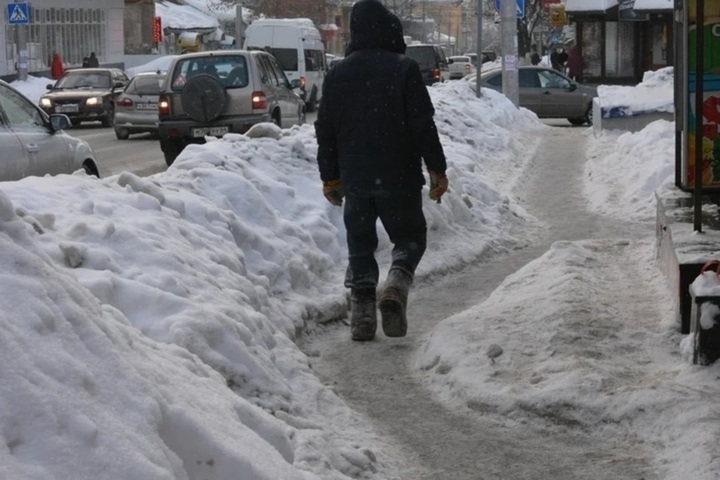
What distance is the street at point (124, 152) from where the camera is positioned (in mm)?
19781

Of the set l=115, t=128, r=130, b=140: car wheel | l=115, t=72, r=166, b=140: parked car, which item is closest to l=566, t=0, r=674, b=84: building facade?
l=115, t=72, r=166, b=140: parked car

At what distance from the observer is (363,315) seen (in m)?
7.56

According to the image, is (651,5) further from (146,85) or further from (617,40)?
(146,85)

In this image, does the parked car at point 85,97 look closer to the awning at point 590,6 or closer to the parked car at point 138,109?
the parked car at point 138,109

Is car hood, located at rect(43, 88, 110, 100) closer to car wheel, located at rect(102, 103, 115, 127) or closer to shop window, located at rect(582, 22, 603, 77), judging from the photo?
car wheel, located at rect(102, 103, 115, 127)

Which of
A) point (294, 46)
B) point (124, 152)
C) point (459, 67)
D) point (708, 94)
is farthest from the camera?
point (459, 67)

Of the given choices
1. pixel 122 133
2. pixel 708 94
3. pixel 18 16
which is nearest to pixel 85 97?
pixel 122 133

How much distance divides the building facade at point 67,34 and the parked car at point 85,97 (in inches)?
627

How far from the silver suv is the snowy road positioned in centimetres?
1000

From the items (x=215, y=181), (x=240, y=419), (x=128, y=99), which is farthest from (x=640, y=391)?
(x=128, y=99)

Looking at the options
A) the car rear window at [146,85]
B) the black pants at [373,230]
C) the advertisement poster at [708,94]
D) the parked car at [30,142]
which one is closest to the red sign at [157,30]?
the car rear window at [146,85]

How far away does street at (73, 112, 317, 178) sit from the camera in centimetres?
1978

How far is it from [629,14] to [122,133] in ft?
61.8

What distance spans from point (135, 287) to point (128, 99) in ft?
70.8
